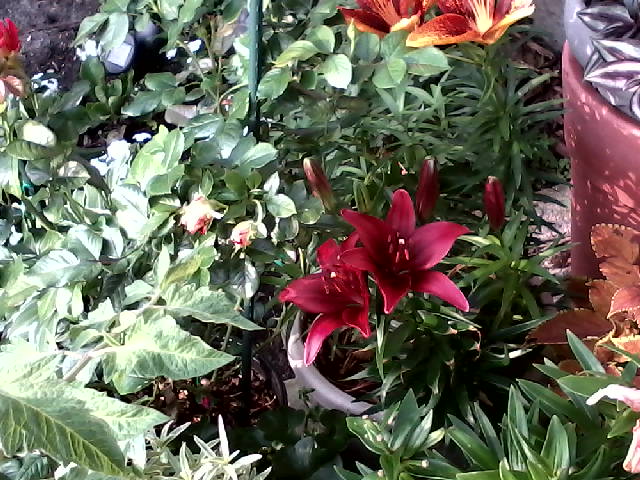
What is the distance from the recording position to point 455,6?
98 cm

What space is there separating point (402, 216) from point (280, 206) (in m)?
0.16

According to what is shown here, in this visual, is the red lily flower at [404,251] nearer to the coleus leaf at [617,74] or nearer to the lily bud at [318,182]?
the lily bud at [318,182]

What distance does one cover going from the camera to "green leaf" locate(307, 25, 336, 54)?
835mm

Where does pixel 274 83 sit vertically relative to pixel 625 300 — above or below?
above

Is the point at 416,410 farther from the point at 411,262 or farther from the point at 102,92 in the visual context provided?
the point at 102,92

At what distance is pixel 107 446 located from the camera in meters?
0.47

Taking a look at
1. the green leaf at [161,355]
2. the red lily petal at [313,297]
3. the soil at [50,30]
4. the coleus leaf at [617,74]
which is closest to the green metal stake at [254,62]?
the red lily petal at [313,297]

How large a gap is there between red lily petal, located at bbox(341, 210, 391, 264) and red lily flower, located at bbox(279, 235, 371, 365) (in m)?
0.02

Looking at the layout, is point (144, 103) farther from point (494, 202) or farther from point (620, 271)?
point (620, 271)

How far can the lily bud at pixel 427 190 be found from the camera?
3.26ft

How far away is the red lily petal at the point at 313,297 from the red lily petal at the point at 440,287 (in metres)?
0.09

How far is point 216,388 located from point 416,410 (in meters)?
0.44

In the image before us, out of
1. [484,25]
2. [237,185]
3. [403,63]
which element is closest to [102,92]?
[237,185]

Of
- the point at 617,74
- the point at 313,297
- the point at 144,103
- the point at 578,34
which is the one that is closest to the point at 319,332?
the point at 313,297
